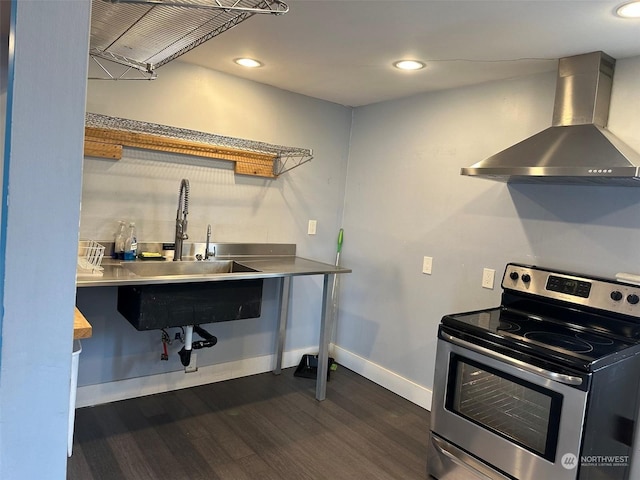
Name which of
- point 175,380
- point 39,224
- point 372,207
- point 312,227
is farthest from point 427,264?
point 39,224

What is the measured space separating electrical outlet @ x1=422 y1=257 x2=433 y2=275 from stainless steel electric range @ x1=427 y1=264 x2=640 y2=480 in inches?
26.6

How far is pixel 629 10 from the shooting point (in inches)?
66.9

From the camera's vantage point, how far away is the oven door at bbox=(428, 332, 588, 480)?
178 cm

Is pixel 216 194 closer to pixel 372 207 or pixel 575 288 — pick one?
pixel 372 207

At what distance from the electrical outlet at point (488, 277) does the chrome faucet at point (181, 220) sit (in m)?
1.83

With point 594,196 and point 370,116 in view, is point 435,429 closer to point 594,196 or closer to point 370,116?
point 594,196

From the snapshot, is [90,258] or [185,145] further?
[185,145]

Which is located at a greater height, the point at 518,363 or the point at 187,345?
the point at 518,363

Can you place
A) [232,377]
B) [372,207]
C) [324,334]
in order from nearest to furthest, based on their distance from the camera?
[324,334], [232,377], [372,207]

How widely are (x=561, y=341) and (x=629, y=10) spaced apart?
1.33 metres

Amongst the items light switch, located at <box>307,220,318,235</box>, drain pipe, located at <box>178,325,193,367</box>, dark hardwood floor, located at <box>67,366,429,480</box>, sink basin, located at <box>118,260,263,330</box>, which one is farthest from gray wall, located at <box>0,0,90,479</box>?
light switch, located at <box>307,220,318,235</box>

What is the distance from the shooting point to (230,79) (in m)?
3.07

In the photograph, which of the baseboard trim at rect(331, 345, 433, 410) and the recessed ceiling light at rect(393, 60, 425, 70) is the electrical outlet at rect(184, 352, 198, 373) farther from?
the recessed ceiling light at rect(393, 60, 425, 70)

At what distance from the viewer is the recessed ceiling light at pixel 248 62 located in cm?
270
